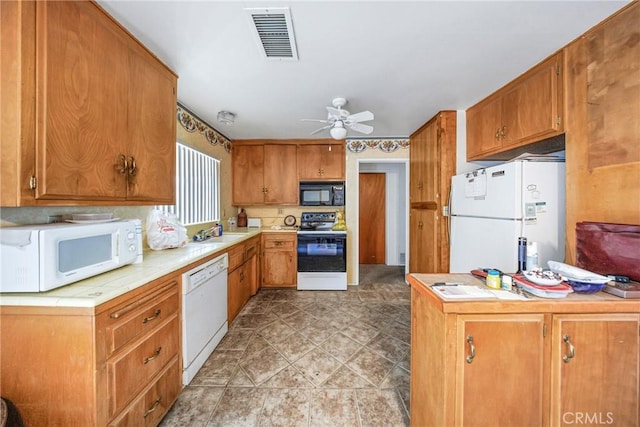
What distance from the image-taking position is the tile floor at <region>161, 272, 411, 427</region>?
1.45 m

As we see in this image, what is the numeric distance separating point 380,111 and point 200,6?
1929 mm

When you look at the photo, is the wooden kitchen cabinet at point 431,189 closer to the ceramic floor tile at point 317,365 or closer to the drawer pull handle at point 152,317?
the ceramic floor tile at point 317,365

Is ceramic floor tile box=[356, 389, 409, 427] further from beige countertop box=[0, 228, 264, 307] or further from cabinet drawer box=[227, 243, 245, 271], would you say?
cabinet drawer box=[227, 243, 245, 271]

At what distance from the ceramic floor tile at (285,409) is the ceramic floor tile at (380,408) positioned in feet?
1.19

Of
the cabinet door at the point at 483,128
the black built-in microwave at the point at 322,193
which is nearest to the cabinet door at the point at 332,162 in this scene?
the black built-in microwave at the point at 322,193

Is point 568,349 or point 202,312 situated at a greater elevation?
point 568,349

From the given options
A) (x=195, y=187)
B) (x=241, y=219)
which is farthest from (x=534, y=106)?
(x=241, y=219)

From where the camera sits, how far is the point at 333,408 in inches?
58.9

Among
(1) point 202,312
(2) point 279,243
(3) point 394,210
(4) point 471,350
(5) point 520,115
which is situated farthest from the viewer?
(3) point 394,210

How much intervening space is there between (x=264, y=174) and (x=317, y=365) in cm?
285

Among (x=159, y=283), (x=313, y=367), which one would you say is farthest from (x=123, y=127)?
(x=313, y=367)

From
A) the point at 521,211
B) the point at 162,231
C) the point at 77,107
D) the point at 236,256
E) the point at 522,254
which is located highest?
the point at 77,107

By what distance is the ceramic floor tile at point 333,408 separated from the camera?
1408 millimetres

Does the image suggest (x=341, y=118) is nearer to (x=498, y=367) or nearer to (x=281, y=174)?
(x=281, y=174)
